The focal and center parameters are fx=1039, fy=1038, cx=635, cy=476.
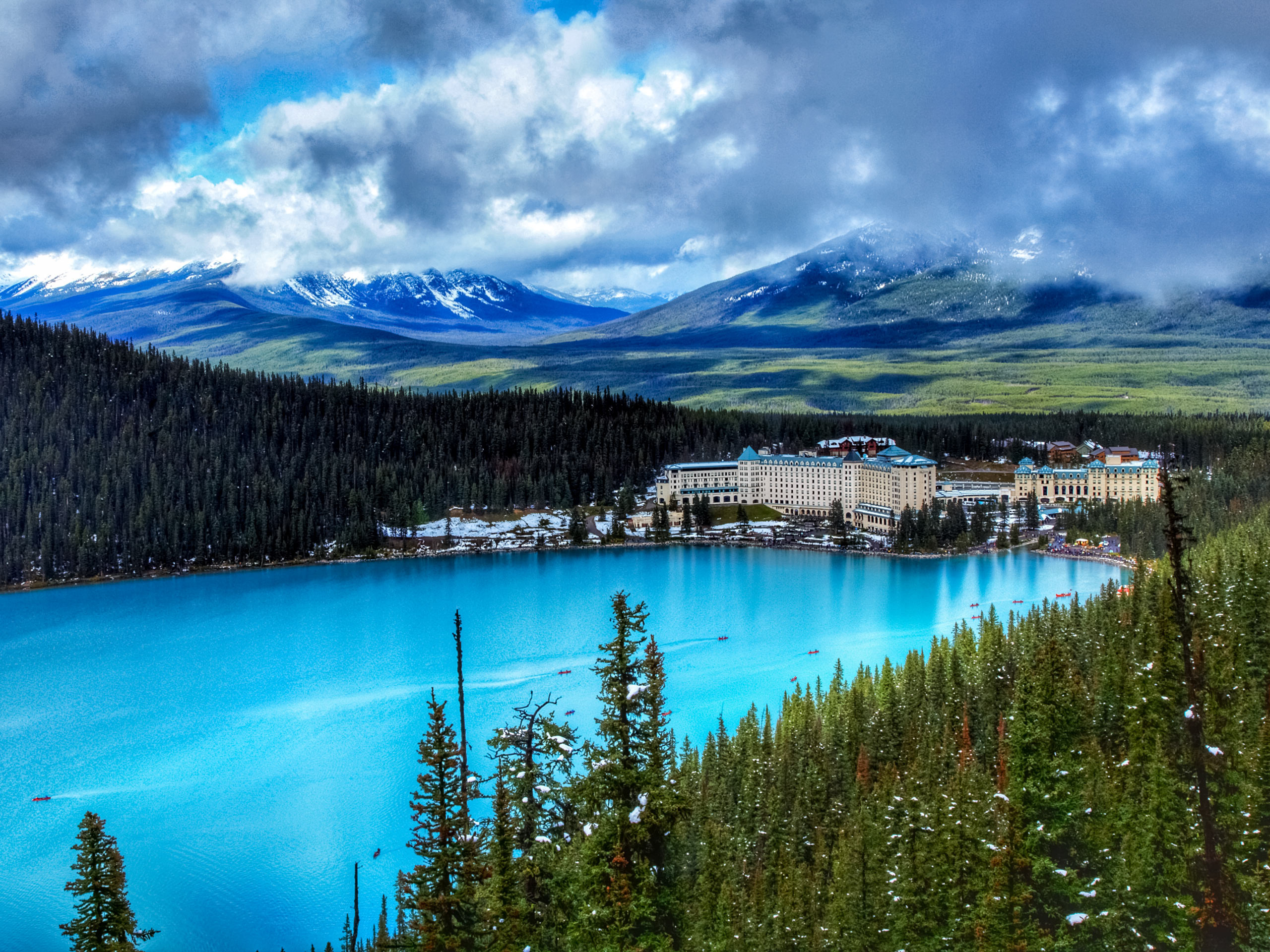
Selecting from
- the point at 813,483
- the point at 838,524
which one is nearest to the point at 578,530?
the point at 838,524

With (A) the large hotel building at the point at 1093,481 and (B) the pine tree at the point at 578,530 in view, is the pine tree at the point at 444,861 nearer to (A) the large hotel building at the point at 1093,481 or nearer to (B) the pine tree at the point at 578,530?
(B) the pine tree at the point at 578,530

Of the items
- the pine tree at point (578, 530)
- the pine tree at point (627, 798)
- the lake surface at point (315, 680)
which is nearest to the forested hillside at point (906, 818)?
the pine tree at point (627, 798)

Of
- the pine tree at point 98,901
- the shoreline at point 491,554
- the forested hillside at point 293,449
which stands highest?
the forested hillside at point 293,449

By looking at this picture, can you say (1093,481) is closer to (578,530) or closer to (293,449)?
(578,530)

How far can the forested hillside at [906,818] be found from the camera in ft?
41.0

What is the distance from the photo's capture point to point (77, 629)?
170ft

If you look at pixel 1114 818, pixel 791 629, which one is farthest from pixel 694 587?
pixel 1114 818

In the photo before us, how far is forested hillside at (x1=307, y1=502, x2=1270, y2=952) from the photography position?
12500mm

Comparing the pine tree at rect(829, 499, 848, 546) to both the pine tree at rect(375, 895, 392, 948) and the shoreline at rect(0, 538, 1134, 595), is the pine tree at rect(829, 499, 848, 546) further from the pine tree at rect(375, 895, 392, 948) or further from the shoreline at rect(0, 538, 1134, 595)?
the pine tree at rect(375, 895, 392, 948)

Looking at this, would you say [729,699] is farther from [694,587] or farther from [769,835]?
[694,587]

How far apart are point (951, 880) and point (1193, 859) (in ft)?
11.1

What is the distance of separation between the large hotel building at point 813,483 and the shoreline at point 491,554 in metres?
8.79

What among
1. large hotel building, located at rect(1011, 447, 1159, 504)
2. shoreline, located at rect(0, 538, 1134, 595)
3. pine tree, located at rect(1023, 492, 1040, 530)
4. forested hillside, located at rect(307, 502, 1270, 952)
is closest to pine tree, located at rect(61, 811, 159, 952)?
forested hillside, located at rect(307, 502, 1270, 952)

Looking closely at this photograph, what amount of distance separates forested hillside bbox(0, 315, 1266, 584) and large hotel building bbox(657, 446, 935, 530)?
21.5 feet
